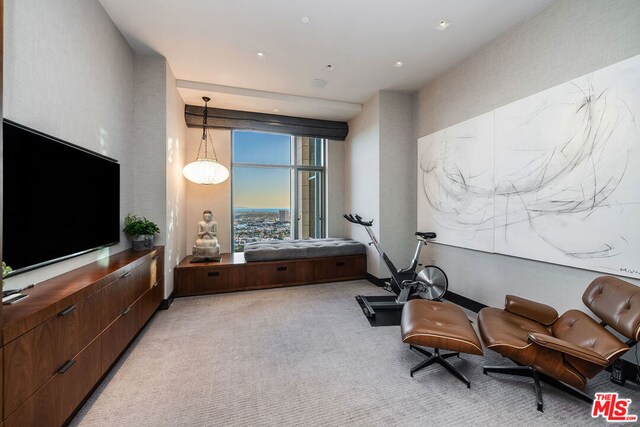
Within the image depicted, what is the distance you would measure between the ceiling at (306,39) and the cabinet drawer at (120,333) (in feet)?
9.42

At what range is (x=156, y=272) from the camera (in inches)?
123

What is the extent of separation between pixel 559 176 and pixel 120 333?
4.04m

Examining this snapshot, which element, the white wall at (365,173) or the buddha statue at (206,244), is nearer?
the buddha statue at (206,244)

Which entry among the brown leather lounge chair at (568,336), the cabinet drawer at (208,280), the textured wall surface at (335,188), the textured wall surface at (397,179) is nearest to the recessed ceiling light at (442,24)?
the textured wall surface at (397,179)

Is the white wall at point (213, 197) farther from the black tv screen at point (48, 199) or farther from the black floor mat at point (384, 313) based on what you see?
the black floor mat at point (384, 313)

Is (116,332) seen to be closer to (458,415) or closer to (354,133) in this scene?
(458,415)

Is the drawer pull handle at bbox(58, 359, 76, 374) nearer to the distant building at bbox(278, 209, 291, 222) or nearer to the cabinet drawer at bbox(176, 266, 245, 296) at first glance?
A: the cabinet drawer at bbox(176, 266, 245, 296)

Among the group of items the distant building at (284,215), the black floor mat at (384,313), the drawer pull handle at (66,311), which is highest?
the distant building at (284,215)

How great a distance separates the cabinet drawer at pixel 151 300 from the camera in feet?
9.00

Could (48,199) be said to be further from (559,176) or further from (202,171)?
(559,176)

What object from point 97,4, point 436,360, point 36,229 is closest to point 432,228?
point 436,360

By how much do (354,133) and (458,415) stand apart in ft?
15.2

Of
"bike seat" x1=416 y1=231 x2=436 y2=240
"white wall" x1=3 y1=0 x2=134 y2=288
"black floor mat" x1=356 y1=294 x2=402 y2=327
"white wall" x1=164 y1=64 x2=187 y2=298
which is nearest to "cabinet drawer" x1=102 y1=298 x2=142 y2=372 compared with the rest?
"white wall" x1=3 y1=0 x2=134 y2=288

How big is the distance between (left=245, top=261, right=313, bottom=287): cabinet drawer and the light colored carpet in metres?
1.35
